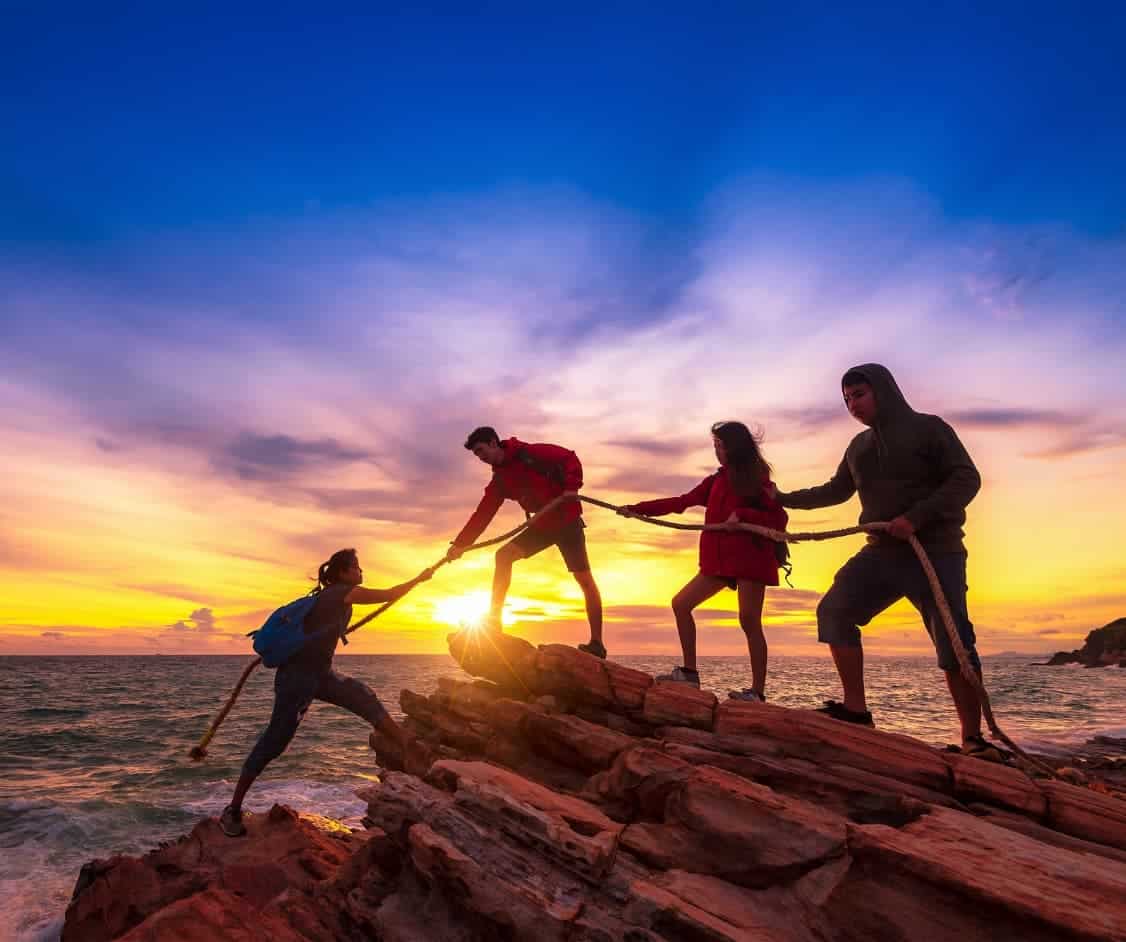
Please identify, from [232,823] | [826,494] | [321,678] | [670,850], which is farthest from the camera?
[232,823]

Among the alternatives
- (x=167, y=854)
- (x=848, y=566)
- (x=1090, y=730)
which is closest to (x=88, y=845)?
(x=167, y=854)

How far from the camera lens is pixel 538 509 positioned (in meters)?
9.16

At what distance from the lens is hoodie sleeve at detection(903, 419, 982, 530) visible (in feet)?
20.4

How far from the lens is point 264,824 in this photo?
29.7 ft

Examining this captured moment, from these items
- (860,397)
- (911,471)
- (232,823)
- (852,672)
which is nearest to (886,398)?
(860,397)

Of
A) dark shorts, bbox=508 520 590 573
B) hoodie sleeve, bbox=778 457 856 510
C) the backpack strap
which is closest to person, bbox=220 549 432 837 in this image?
dark shorts, bbox=508 520 590 573

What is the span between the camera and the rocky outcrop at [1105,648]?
109162mm

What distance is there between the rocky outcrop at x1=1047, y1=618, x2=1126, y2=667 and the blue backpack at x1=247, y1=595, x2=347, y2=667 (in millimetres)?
137270

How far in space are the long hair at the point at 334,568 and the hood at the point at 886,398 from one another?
21.2 ft

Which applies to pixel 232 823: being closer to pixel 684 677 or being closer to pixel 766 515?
pixel 684 677

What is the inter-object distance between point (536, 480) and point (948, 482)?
4.90m

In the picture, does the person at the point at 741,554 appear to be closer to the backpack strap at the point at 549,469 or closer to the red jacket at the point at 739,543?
the red jacket at the point at 739,543

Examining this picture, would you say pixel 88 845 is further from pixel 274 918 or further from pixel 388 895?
pixel 388 895

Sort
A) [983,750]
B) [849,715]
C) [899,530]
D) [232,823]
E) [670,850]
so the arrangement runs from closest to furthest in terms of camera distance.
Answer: [670,850] < [899,530] < [983,750] < [849,715] < [232,823]
